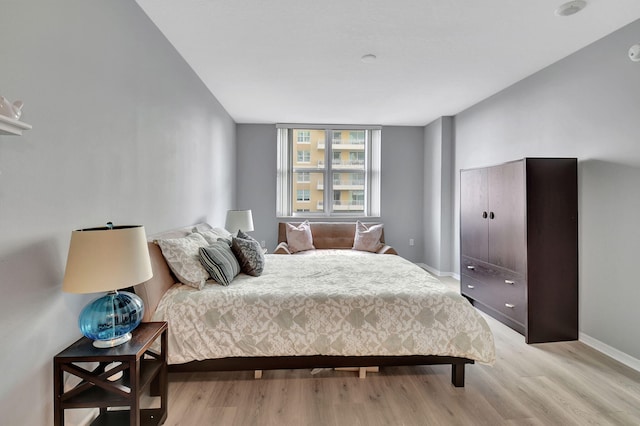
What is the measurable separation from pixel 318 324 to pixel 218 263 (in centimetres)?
88

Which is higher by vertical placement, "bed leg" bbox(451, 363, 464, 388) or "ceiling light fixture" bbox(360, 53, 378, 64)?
"ceiling light fixture" bbox(360, 53, 378, 64)

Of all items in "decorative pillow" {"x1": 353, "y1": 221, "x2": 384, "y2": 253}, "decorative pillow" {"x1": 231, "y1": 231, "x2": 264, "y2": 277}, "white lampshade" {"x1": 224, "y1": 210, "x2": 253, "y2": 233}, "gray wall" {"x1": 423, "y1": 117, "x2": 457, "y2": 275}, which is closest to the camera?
"decorative pillow" {"x1": 231, "y1": 231, "x2": 264, "y2": 277}

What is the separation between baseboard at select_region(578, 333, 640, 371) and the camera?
7.63 ft

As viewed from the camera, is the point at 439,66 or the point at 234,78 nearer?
the point at 439,66

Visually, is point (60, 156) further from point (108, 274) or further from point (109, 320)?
point (109, 320)

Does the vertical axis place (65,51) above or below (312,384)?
above

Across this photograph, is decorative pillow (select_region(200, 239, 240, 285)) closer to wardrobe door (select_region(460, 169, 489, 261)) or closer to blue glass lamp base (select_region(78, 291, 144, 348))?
blue glass lamp base (select_region(78, 291, 144, 348))

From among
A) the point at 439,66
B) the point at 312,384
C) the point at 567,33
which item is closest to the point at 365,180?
the point at 439,66

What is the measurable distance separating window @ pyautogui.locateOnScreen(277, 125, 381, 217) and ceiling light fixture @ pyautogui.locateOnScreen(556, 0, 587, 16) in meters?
3.45

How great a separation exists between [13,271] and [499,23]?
319 cm

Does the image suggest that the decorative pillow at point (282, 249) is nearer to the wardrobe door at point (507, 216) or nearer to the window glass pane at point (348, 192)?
the window glass pane at point (348, 192)

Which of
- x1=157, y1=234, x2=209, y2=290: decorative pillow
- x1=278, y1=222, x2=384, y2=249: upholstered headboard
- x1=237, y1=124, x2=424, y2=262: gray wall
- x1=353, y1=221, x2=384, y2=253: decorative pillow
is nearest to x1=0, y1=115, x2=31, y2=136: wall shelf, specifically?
x1=157, y1=234, x2=209, y2=290: decorative pillow

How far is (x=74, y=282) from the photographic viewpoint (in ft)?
4.17

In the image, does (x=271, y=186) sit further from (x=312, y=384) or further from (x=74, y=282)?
(x=74, y=282)
